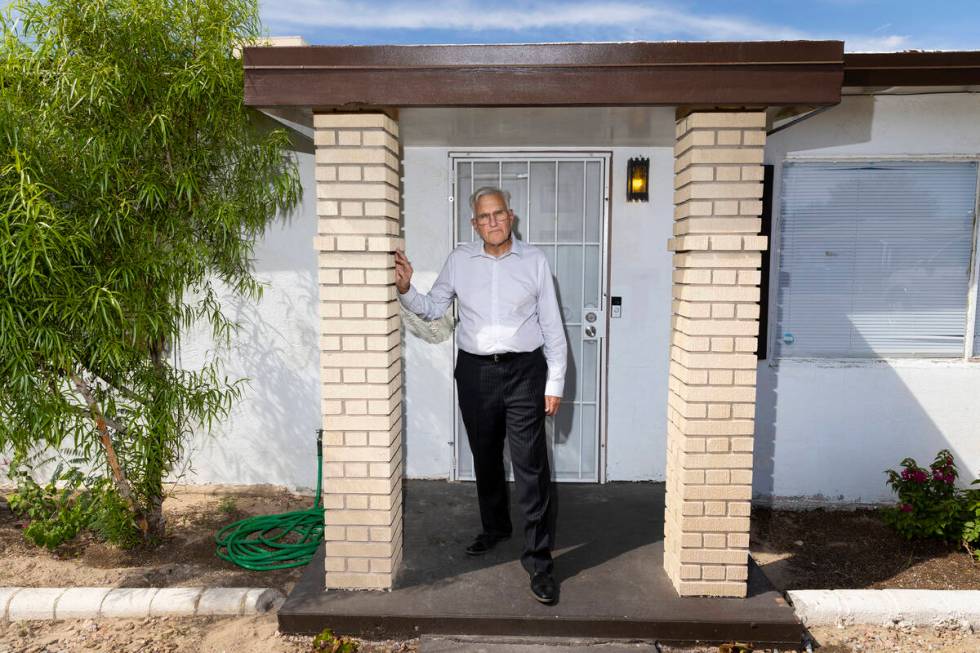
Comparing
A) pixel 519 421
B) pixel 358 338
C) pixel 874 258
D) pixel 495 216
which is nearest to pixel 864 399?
pixel 874 258

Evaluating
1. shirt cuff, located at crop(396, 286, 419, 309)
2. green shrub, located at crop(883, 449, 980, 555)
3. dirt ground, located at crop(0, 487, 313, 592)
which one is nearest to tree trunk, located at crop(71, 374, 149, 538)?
dirt ground, located at crop(0, 487, 313, 592)

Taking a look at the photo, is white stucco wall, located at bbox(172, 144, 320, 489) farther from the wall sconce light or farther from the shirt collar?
the wall sconce light

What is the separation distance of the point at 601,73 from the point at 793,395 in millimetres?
3044

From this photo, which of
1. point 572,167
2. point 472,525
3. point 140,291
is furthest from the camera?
point 572,167

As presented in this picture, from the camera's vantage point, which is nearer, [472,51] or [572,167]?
[472,51]

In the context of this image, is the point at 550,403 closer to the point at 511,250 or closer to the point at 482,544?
the point at 511,250

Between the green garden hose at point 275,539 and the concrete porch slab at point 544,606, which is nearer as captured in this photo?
the concrete porch slab at point 544,606

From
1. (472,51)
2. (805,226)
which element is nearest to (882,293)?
(805,226)

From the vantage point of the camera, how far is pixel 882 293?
4.76 metres

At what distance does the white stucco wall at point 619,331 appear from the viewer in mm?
4676

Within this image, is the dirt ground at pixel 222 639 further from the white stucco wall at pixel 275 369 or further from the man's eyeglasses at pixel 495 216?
the man's eyeglasses at pixel 495 216

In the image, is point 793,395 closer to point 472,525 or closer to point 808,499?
point 808,499

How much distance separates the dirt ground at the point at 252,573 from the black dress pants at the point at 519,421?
29.3 inches

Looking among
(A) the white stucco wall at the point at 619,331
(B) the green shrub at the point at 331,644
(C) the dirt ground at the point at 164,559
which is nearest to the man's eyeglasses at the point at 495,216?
(A) the white stucco wall at the point at 619,331
